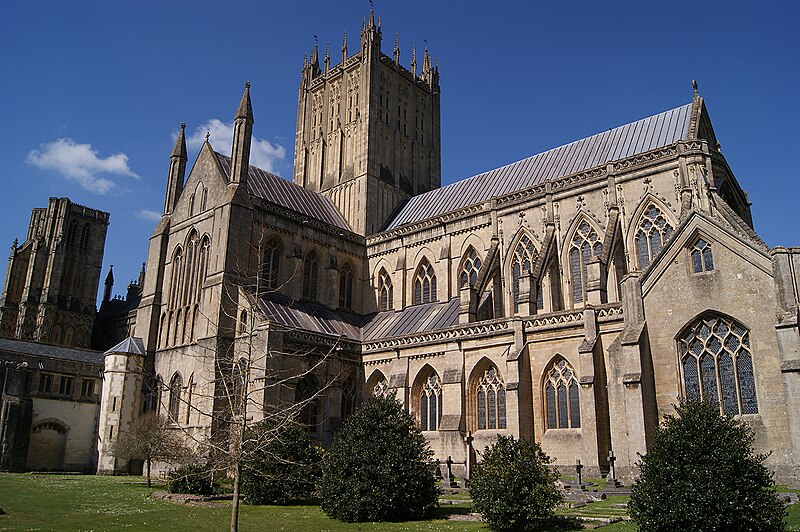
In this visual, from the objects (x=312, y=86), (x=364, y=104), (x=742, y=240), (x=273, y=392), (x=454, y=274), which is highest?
(x=312, y=86)

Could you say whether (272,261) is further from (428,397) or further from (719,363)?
(719,363)

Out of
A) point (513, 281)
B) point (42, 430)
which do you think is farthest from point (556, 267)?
point (42, 430)

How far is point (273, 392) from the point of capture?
3347 cm

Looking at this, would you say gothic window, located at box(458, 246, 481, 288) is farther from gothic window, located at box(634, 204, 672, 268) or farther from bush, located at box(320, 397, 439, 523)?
bush, located at box(320, 397, 439, 523)

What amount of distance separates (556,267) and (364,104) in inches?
941

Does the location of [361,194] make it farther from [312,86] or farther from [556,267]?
[556,267]

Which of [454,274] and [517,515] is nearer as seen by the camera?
[517,515]

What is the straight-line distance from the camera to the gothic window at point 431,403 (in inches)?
1399

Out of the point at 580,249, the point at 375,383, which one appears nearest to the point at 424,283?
the point at 375,383

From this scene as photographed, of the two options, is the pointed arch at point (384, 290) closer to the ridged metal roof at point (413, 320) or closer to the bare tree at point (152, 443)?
the ridged metal roof at point (413, 320)

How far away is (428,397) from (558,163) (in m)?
17.1

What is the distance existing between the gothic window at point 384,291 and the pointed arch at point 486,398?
12189 mm

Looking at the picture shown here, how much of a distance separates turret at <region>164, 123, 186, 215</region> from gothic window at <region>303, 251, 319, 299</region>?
32.1 ft

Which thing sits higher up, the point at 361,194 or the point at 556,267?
the point at 361,194
